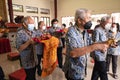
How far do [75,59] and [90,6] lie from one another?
8391 millimetres

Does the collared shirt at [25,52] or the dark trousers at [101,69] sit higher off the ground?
the collared shirt at [25,52]

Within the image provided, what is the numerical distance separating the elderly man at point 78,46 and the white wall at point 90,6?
24.6 feet

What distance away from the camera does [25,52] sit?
1.82m

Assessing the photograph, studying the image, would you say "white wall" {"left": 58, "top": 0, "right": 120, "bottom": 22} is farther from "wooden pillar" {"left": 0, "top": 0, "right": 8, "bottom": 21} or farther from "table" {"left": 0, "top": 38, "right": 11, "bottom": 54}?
"table" {"left": 0, "top": 38, "right": 11, "bottom": 54}

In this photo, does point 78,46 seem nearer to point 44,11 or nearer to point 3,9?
point 3,9

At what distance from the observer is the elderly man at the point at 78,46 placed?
3.86ft

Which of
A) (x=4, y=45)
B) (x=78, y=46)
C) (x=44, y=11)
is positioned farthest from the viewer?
(x=44, y=11)

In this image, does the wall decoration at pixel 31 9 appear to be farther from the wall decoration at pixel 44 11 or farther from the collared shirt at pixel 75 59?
the collared shirt at pixel 75 59

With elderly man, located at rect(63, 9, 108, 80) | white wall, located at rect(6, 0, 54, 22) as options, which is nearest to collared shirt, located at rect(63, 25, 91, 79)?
elderly man, located at rect(63, 9, 108, 80)

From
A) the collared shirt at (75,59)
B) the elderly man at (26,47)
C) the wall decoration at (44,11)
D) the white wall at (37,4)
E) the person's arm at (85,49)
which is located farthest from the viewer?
the wall decoration at (44,11)

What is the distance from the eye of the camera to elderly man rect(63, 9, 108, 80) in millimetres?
1176

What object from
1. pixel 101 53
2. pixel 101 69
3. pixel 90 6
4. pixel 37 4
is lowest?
pixel 101 69

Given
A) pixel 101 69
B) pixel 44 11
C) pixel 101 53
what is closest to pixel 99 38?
pixel 101 53

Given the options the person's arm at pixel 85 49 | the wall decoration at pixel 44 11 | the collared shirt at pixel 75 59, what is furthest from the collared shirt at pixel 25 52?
the wall decoration at pixel 44 11
